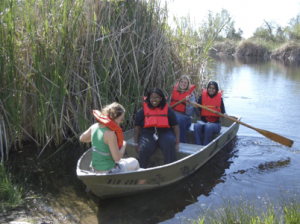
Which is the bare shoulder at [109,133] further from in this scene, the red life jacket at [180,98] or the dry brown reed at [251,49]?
the dry brown reed at [251,49]

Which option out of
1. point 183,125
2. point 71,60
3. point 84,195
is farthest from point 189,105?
point 84,195

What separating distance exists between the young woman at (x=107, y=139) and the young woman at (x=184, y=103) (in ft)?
6.46

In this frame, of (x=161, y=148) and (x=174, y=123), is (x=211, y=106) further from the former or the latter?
(x=161, y=148)

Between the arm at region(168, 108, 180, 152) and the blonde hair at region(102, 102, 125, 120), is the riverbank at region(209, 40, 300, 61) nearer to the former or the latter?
the arm at region(168, 108, 180, 152)

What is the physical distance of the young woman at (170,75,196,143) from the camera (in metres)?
4.97

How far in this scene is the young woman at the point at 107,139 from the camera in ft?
9.46

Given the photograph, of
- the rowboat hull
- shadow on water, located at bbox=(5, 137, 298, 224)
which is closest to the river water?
shadow on water, located at bbox=(5, 137, 298, 224)

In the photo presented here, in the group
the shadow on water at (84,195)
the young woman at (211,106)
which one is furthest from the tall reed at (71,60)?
the young woman at (211,106)

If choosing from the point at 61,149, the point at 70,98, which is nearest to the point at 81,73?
the point at 70,98

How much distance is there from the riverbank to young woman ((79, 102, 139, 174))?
2370 centimetres

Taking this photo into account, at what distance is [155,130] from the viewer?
4.12 metres

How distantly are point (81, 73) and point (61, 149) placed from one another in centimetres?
131

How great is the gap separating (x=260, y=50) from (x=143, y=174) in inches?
1180

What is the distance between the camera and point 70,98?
493 centimetres
